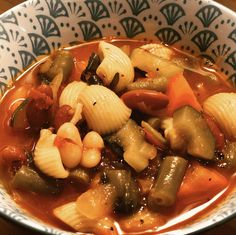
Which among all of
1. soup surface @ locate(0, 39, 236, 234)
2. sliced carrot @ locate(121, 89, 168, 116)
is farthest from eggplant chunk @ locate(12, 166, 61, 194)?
sliced carrot @ locate(121, 89, 168, 116)

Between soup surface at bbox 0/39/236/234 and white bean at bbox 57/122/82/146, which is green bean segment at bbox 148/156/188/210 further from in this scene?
white bean at bbox 57/122/82/146

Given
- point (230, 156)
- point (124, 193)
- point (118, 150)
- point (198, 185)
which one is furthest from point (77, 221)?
point (230, 156)

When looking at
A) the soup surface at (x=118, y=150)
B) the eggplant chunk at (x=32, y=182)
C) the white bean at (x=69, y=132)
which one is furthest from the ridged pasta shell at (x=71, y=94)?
the eggplant chunk at (x=32, y=182)

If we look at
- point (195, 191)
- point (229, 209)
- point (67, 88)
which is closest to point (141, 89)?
point (67, 88)

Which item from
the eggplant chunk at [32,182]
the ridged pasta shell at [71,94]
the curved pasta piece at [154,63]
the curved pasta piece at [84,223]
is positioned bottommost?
the curved pasta piece at [84,223]

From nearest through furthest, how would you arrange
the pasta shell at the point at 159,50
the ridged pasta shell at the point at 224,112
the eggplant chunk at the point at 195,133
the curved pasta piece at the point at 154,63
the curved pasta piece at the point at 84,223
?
the curved pasta piece at the point at 84,223 → the eggplant chunk at the point at 195,133 → the ridged pasta shell at the point at 224,112 → the curved pasta piece at the point at 154,63 → the pasta shell at the point at 159,50

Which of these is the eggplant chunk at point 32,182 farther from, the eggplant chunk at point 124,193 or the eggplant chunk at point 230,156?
the eggplant chunk at point 230,156

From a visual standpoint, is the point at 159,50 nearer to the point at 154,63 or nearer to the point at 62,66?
the point at 154,63
